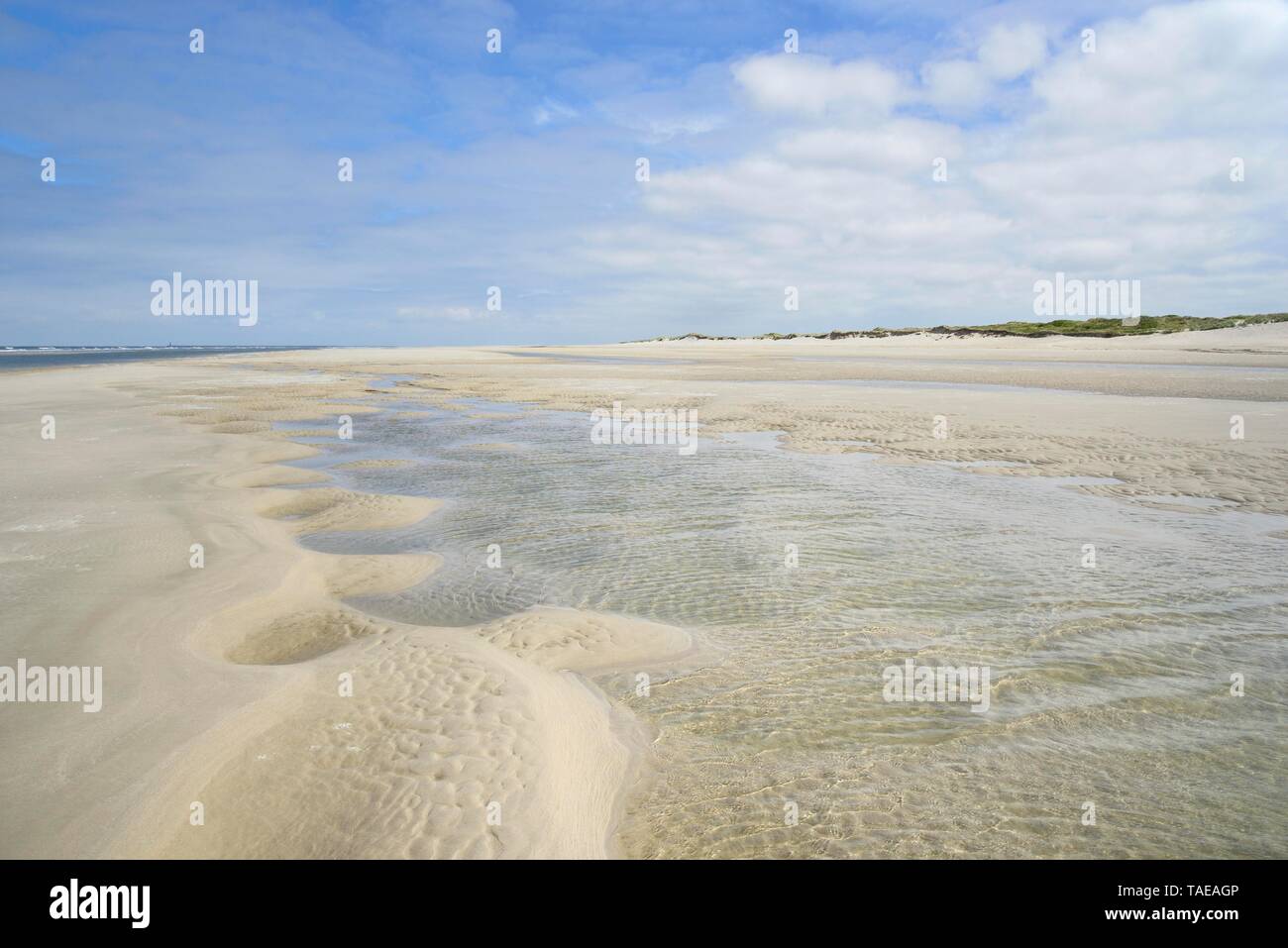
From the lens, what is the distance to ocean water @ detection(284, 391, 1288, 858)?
12.9 feet

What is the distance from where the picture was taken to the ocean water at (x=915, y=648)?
12.9 ft

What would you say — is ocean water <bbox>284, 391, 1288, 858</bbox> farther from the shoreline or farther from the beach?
the shoreline

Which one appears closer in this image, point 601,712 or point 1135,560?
point 601,712

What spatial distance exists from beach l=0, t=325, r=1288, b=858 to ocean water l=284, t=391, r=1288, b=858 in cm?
3

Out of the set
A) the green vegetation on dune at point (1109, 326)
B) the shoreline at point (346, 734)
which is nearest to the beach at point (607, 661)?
the shoreline at point (346, 734)

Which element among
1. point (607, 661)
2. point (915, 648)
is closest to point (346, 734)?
point (607, 661)

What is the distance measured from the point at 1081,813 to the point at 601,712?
313 centimetres

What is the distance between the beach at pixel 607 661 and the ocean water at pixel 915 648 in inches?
1.3

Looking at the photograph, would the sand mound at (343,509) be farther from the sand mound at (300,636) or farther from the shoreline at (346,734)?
the sand mound at (300,636)

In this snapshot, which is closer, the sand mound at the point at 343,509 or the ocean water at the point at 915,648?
the ocean water at the point at 915,648

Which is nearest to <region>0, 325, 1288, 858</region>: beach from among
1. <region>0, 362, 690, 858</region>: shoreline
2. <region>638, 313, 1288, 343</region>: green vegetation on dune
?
<region>0, 362, 690, 858</region>: shoreline

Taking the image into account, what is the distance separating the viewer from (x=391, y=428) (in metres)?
20.9
